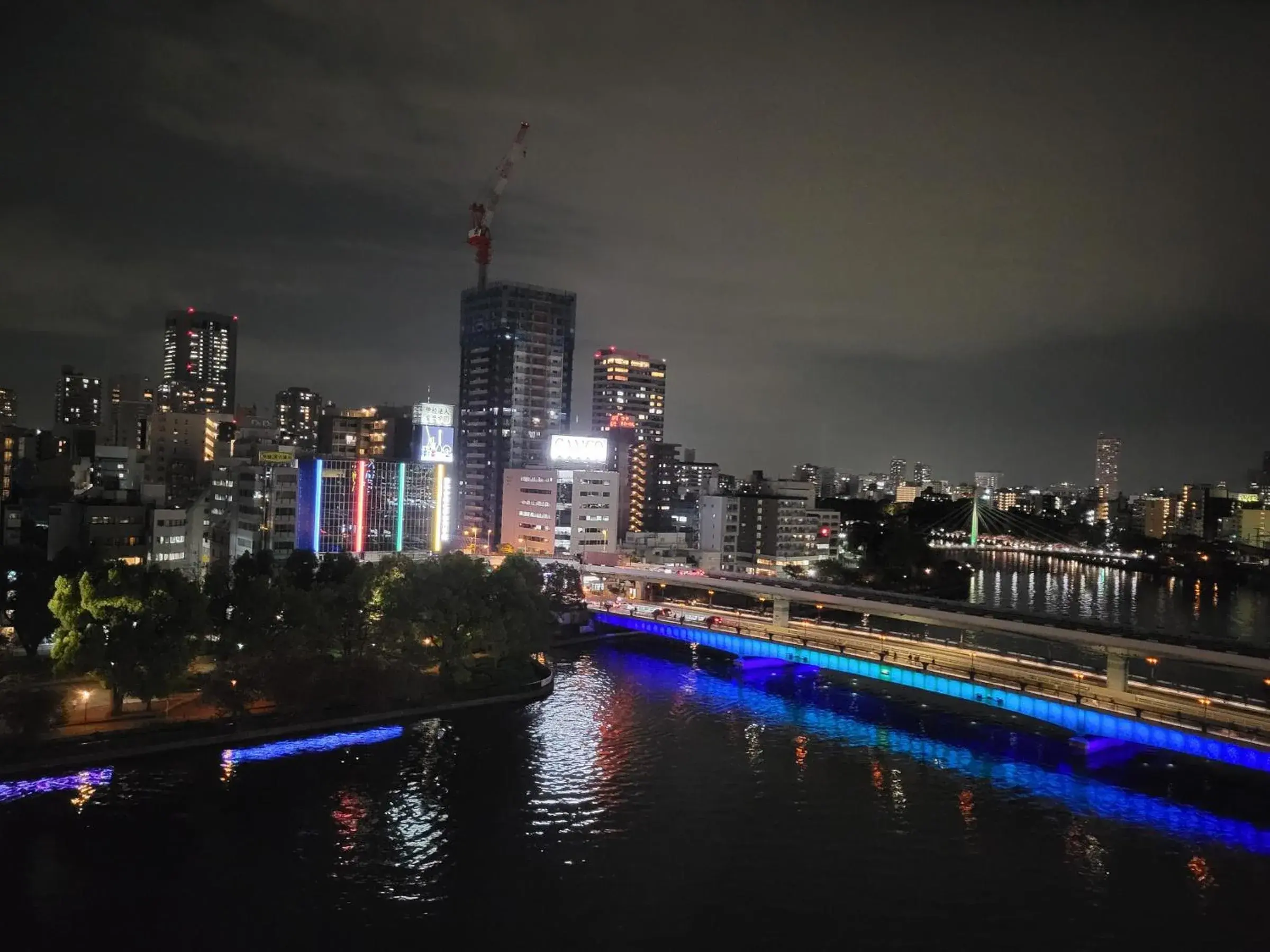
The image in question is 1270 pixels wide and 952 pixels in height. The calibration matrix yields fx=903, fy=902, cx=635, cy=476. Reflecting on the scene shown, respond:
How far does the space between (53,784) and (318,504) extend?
15873 millimetres

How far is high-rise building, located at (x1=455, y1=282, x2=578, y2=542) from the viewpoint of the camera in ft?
141

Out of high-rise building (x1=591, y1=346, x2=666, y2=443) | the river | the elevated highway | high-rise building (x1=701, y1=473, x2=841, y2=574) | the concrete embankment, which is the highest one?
high-rise building (x1=591, y1=346, x2=666, y2=443)

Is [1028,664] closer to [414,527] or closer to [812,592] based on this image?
[812,592]

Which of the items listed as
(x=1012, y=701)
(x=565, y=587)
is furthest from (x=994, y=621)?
(x=565, y=587)

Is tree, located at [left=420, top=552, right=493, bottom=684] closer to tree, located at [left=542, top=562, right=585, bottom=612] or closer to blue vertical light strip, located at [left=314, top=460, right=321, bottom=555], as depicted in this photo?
tree, located at [left=542, top=562, right=585, bottom=612]

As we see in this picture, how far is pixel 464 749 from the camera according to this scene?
14023mm

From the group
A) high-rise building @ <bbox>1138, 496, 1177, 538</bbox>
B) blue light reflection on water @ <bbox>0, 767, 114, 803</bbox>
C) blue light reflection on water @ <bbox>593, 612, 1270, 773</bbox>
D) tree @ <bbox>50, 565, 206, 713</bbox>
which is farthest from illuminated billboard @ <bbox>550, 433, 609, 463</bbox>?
high-rise building @ <bbox>1138, 496, 1177, 538</bbox>

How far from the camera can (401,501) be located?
2895 cm

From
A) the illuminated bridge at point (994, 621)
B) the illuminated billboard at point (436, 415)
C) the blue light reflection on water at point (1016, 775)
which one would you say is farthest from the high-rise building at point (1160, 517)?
the blue light reflection on water at point (1016, 775)

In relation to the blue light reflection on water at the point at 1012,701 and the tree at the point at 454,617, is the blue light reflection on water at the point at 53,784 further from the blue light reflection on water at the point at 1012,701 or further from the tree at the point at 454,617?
the blue light reflection on water at the point at 1012,701

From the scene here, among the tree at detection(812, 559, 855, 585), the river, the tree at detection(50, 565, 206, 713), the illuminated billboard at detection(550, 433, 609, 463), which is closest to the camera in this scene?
the tree at detection(50, 565, 206, 713)

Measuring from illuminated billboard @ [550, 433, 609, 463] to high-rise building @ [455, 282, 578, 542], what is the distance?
6746 mm

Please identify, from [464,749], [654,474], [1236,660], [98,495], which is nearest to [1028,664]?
[1236,660]

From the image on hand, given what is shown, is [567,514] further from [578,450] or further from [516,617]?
[516,617]
